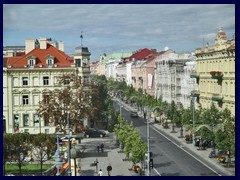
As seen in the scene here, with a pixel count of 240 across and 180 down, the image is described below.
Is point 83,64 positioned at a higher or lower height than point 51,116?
higher

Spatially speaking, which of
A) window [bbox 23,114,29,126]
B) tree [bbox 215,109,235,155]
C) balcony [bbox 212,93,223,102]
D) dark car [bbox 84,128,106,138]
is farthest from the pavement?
window [bbox 23,114,29,126]

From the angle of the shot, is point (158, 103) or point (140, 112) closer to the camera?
point (140, 112)

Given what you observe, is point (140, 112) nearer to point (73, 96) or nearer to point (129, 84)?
point (73, 96)

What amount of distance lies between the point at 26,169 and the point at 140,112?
44.0 feet

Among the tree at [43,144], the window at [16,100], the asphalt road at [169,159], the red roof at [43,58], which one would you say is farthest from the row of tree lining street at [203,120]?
the window at [16,100]

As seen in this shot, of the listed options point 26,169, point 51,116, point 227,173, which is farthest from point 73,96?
point 227,173

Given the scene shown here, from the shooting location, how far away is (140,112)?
37469 mm

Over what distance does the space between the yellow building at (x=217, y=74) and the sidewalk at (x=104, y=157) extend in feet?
25.7

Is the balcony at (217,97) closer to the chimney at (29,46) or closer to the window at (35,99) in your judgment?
the window at (35,99)

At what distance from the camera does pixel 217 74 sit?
34.9 metres

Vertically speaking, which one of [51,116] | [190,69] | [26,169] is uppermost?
[190,69]

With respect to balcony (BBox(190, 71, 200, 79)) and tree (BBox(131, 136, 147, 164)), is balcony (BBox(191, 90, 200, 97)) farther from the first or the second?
tree (BBox(131, 136, 147, 164))

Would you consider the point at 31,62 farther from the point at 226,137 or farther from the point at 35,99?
the point at 226,137
